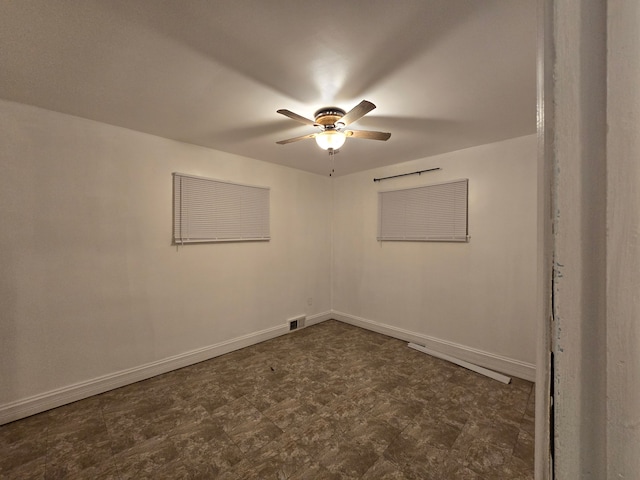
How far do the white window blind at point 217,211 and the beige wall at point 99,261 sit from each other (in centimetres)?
10

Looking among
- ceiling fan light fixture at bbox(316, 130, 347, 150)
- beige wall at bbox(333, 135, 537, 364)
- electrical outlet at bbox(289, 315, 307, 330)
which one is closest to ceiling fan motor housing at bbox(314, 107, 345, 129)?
ceiling fan light fixture at bbox(316, 130, 347, 150)

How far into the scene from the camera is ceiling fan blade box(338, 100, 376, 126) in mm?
1694

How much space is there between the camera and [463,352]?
121 inches

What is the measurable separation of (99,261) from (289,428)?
7.18 ft

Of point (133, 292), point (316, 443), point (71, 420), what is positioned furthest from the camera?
point (133, 292)

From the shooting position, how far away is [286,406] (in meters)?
2.23

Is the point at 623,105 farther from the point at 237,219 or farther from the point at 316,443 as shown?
the point at 237,219

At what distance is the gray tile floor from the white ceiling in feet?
7.94

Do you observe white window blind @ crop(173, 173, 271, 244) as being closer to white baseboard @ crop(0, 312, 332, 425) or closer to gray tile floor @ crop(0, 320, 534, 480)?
white baseboard @ crop(0, 312, 332, 425)

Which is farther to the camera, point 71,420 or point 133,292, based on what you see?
point 133,292

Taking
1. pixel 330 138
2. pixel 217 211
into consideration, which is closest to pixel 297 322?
pixel 217 211

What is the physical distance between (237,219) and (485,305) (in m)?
3.03

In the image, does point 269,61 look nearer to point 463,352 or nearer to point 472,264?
point 472,264

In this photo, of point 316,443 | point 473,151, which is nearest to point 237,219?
point 316,443
